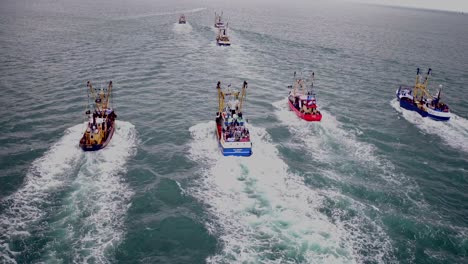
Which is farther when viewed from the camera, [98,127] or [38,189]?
[98,127]

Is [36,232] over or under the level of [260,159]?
under

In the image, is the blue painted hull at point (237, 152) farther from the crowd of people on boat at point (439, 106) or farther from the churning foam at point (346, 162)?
the crowd of people on boat at point (439, 106)

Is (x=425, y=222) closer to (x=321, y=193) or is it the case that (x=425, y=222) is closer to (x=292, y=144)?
(x=321, y=193)

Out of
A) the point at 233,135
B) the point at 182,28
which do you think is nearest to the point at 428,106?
the point at 233,135

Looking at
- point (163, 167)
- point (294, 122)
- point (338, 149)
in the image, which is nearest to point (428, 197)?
point (338, 149)

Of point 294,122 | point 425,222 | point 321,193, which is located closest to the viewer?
point 425,222

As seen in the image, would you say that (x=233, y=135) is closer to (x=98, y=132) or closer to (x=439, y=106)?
(x=98, y=132)
